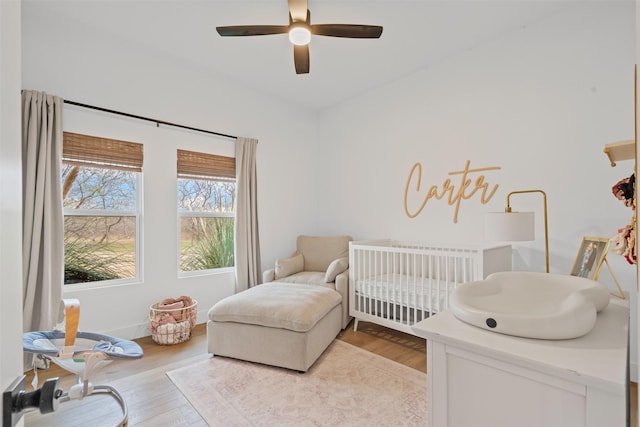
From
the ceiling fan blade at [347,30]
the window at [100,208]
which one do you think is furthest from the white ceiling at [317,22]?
the window at [100,208]

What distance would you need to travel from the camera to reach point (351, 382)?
207 centimetres

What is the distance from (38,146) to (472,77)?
3.64m

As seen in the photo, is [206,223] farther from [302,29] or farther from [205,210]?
[302,29]

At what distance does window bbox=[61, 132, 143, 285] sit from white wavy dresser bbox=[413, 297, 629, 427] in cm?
287

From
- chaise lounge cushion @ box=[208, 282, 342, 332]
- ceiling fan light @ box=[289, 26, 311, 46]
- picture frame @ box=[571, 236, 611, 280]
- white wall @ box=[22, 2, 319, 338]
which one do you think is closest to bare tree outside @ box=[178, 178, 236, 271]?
white wall @ box=[22, 2, 319, 338]

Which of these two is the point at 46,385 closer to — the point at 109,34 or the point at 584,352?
the point at 584,352

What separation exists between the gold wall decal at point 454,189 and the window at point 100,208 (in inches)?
106

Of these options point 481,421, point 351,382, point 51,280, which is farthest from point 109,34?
point 481,421

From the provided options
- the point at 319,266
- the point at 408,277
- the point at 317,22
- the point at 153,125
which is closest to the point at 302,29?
the point at 317,22

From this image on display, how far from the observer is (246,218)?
351 centimetres

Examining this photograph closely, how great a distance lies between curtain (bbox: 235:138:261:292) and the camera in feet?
11.4

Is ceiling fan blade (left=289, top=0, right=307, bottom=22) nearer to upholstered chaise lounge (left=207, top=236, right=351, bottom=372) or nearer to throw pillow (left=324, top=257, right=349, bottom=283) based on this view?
upholstered chaise lounge (left=207, top=236, right=351, bottom=372)

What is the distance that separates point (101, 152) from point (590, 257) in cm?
356

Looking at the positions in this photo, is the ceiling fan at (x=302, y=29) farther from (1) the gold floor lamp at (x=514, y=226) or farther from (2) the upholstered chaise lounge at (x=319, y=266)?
(2) the upholstered chaise lounge at (x=319, y=266)
